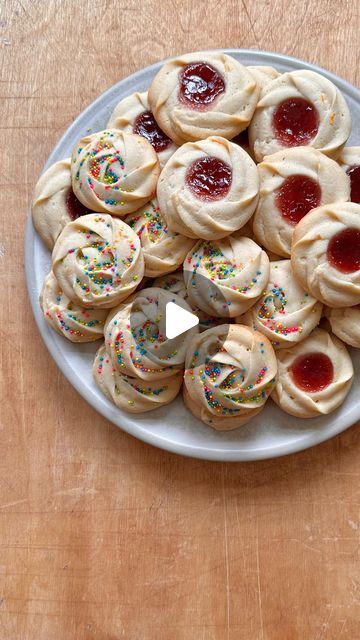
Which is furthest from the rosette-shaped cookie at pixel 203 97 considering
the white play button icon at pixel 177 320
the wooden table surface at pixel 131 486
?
the white play button icon at pixel 177 320

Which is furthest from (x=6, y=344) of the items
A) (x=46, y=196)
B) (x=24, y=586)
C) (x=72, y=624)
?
(x=72, y=624)

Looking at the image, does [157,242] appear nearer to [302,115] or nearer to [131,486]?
[302,115]

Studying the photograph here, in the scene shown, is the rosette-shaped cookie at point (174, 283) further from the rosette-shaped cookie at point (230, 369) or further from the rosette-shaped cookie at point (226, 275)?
the rosette-shaped cookie at point (230, 369)

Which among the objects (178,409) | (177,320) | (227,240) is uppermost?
(227,240)

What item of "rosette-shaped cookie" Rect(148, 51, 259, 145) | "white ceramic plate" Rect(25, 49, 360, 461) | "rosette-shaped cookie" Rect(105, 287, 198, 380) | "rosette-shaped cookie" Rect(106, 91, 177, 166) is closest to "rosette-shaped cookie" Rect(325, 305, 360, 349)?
"white ceramic plate" Rect(25, 49, 360, 461)

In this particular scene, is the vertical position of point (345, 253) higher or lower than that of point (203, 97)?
lower

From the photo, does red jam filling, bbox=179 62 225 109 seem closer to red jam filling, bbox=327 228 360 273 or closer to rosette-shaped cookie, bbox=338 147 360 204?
rosette-shaped cookie, bbox=338 147 360 204

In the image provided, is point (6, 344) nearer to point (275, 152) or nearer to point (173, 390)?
point (173, 390)

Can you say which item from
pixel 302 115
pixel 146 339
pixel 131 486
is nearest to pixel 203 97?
pixel 302 115
